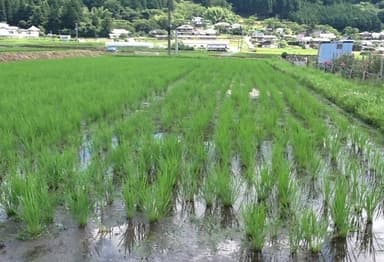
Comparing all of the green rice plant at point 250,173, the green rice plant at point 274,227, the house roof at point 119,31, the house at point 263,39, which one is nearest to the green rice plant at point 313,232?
the green rice plant at point 274,227

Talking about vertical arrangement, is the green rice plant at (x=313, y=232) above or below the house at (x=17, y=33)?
below

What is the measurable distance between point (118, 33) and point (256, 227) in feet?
247

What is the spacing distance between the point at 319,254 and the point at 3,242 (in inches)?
88.2

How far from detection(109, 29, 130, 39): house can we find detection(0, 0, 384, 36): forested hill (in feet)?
4.34

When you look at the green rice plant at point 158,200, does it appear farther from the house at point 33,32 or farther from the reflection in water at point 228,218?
the house at point 33,32

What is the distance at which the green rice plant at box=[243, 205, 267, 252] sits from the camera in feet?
10.1

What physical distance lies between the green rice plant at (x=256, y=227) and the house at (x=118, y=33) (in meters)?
71.0

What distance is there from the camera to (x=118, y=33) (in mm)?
75250

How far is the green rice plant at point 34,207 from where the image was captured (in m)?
3.24

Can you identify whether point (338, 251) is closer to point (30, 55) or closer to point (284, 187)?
point (284, 187)

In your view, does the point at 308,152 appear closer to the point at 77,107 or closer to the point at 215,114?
the point at 215,114

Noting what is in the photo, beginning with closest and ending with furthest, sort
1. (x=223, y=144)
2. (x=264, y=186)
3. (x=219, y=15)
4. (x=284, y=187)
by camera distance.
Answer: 1. (x=284, y=187)
2. (x=264, y=186)
3. (x=223, y=144)
4. (x=219, y=15)

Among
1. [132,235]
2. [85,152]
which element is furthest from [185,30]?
[132,235]

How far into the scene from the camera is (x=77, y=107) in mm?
7918
